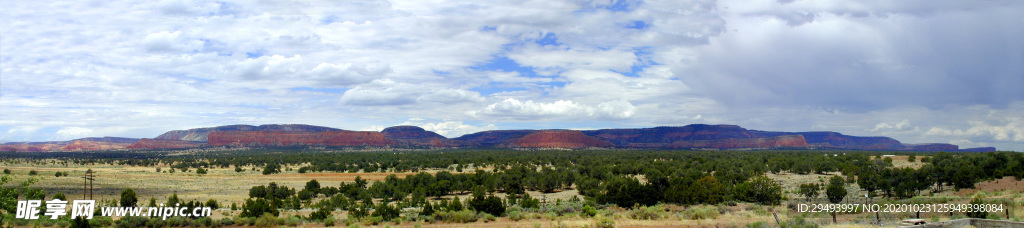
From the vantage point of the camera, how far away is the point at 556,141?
608 feet

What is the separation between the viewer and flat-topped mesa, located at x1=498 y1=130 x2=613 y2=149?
7195 inches

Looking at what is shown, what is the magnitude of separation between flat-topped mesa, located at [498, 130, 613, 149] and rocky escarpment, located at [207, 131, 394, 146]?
145 ft

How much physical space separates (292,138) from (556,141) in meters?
82.3

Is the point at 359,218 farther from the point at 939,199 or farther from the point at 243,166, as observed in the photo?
the point at 243,166

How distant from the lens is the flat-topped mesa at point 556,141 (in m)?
183

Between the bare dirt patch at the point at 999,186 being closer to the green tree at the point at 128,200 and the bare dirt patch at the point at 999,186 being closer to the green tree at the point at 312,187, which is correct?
the green tree at the point at 312,187

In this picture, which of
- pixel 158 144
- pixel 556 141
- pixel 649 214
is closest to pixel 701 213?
pixel 649 214

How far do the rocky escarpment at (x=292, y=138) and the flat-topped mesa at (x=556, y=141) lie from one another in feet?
145

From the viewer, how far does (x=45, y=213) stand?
24031 mm

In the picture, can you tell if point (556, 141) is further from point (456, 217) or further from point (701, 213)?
point (456, 217)

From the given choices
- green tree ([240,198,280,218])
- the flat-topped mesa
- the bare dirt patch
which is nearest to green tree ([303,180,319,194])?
green tree ([240,198,280,218])

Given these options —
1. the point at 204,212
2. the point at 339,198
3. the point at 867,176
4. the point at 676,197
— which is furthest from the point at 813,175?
the point at 204,212

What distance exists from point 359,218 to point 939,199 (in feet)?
84.0

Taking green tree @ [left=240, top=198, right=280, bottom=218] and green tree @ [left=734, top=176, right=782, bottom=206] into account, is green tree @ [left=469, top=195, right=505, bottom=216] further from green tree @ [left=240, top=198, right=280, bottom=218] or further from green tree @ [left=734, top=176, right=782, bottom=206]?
green tree @ [left=734, top=176, right=782, bottom=206]
